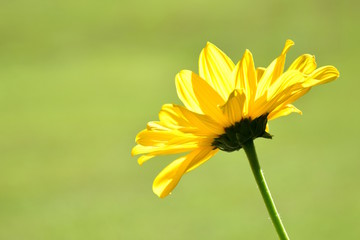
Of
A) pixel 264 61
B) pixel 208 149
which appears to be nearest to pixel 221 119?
pixel 208 149

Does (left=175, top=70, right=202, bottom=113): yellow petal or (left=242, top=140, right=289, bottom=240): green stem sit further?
(left=175, top=70, right=202, bottom=113): yellow petal

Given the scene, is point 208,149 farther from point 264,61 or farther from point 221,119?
point 264,61

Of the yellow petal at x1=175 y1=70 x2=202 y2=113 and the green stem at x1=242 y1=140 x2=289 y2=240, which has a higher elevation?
the yellow petal at x1=175 y1=70 x2=202 y2=113

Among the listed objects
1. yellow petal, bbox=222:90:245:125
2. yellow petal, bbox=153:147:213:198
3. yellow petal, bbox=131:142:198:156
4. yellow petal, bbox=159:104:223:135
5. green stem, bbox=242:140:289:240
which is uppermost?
yellow petal, bbox=159:104:223:135
